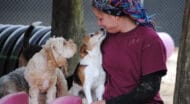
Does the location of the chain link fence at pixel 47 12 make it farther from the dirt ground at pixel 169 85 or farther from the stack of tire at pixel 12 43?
the stack of tire at pixel 12 43

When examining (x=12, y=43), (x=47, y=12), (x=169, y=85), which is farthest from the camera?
(x=47, y=12)

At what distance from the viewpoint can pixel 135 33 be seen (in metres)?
1.99

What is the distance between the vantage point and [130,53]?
6.44 feet

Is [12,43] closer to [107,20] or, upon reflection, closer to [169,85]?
[169,85]

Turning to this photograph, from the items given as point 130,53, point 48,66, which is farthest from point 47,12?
point 130,53

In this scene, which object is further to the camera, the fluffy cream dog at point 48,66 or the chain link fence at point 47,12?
the chain link fence at point 47,12

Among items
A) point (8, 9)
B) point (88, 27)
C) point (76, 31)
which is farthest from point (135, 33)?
point (8, 9)

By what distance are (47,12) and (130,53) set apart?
5.34 meters

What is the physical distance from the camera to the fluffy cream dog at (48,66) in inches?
78.1

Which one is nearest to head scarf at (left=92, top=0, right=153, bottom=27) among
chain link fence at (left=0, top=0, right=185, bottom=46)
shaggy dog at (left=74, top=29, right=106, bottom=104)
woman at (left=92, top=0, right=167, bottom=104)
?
woman at (left=92, top=0, right=167, bottom=104)

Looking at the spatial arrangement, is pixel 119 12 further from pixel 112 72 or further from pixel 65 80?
pixel 65 80

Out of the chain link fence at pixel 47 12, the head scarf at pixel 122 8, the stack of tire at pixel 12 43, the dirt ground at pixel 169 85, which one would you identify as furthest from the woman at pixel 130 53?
the chain link fence at pixel 47 12

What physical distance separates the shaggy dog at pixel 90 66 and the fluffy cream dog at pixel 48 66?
6cm

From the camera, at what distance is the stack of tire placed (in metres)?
4.27
